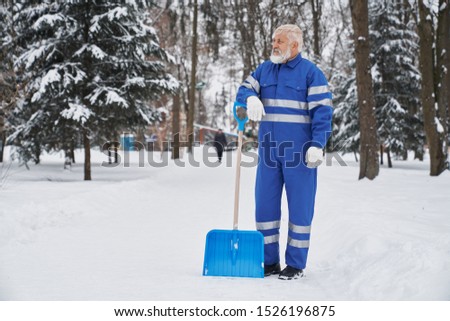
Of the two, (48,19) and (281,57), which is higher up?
(48,19)

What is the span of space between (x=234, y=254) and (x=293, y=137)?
1134 mm

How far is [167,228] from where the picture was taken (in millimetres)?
6289

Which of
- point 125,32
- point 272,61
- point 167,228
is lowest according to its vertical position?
point 167,228

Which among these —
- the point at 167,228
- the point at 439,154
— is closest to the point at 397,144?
the point at 439,154

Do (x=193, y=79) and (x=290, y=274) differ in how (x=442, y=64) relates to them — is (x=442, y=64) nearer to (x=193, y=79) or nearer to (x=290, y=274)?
(x=290, y=274)

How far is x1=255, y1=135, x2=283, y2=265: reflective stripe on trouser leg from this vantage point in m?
3.97

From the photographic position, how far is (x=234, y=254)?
12.5 feet

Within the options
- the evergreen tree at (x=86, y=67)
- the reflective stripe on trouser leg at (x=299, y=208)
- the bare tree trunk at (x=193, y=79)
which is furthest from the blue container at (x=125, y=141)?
the reflective stripe on trouser leg at (x=299, y=208)

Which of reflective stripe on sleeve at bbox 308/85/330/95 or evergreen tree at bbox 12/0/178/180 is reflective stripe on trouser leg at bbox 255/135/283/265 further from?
evergreen tree at bbox 12/0/178/180

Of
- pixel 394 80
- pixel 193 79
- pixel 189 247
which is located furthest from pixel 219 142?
pixel 189 247

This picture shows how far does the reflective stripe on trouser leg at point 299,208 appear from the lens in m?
3.84
